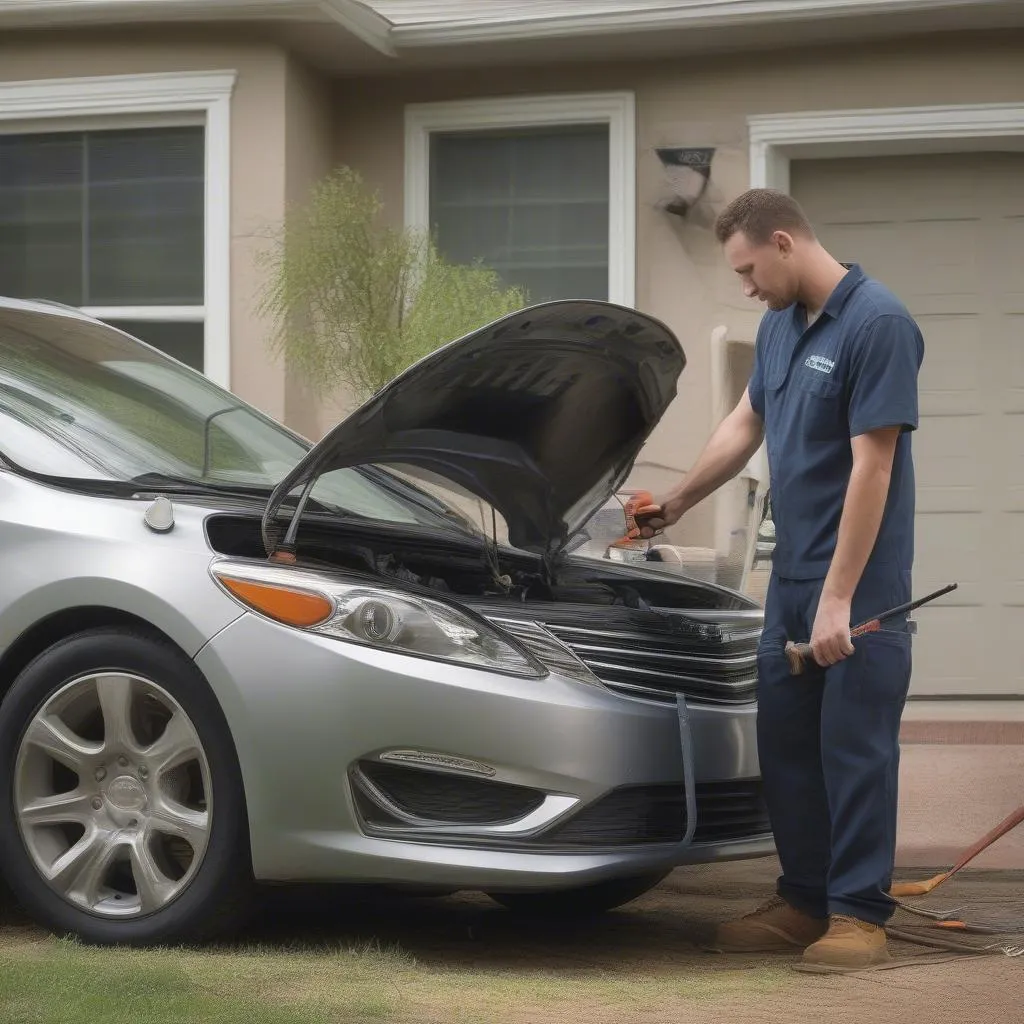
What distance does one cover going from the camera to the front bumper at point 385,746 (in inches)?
165

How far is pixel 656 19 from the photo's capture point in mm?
9523

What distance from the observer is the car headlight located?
4.27 m

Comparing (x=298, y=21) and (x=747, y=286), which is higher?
(x=298, y=21)

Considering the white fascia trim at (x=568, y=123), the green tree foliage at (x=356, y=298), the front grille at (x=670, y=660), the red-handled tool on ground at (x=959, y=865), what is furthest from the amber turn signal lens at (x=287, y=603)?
the white fascia trim at (x=568, y=123)

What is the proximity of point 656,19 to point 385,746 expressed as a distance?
20.3 feet

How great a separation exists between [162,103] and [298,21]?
0.91 metres

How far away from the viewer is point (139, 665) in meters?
4.38

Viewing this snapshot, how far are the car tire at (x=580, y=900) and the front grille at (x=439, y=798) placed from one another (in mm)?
1071

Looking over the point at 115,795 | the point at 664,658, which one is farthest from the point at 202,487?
the point at 664,658

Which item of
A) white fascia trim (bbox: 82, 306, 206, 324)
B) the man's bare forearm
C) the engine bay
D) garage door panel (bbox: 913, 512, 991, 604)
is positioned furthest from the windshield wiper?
garage door panel (bbox: 913, 512, 991, 604)

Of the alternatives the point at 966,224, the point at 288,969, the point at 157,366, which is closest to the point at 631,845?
the point at 288,969

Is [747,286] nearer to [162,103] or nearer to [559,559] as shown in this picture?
[559,559]

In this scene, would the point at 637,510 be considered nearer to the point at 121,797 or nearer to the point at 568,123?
the point at 121,797

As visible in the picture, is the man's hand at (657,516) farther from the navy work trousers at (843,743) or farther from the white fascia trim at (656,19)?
the white fascia trim at (656,19)
